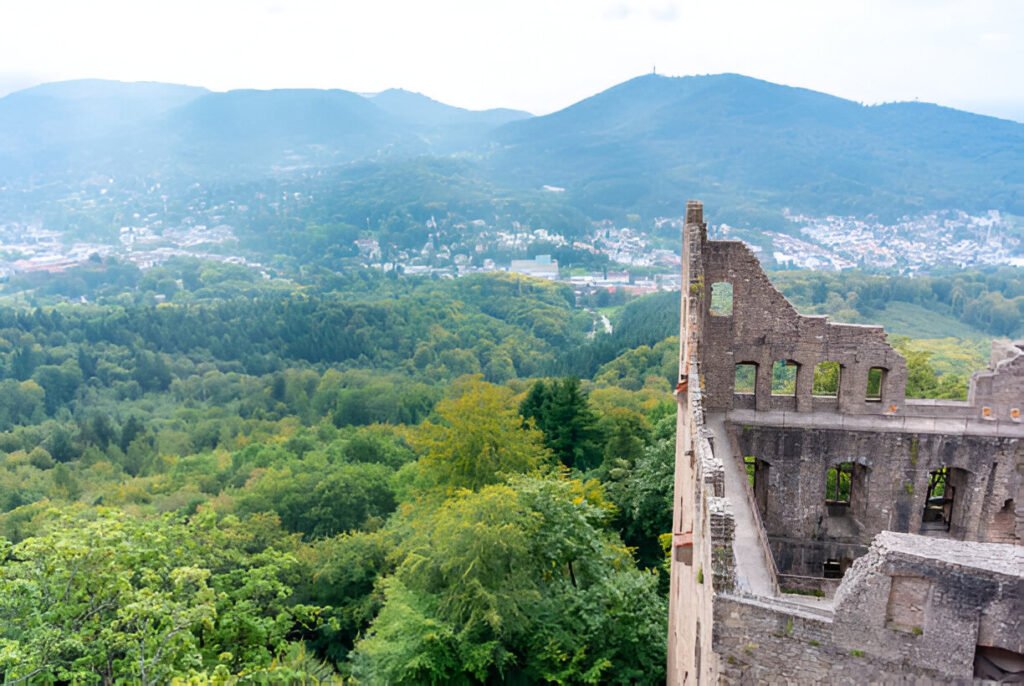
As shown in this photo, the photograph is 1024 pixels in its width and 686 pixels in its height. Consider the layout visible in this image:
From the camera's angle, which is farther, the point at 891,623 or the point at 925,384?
the point at 925,384

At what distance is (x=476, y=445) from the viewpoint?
35.8 meters

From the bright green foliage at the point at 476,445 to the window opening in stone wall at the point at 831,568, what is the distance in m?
15.5

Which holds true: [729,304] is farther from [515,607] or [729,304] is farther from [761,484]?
[515,607]

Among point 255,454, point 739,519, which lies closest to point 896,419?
point 739,519

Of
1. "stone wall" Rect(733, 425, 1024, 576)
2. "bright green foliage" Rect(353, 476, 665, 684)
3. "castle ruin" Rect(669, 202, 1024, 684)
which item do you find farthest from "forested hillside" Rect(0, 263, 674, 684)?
"stone wall" Rect(733, 425, 1024, 576)

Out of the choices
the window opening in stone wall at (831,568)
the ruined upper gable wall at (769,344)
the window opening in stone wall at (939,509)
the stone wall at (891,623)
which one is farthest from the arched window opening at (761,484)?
the stone wall at (891,623)

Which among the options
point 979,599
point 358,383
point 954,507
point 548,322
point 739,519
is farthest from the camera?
point 548,322

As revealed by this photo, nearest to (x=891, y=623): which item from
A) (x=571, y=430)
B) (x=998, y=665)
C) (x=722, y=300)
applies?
(x=998, y=665)

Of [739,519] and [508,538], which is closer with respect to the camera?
[739,519]

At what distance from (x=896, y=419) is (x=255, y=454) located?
56.0m

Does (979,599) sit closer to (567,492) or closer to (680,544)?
(680,544)

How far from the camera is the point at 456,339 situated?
424 ft

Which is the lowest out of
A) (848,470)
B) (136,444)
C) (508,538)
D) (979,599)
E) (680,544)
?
(136,444)

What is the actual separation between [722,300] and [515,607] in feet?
41.0
